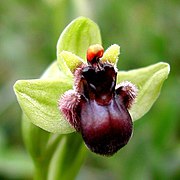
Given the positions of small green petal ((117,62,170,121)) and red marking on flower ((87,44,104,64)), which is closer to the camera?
red marking on flower ((87,44,104,64))

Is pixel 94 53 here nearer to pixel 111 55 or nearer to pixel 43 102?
pixel 111 55

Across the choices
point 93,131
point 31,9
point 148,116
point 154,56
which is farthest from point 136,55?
point 93,131

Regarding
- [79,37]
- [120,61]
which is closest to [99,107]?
[79,37]

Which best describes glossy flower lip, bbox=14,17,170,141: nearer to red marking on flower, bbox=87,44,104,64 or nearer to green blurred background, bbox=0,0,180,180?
red marking on flower, bbox=87,44,104,64

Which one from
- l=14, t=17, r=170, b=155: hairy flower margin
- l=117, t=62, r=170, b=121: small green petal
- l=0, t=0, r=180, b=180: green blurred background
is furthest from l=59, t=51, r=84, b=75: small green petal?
l=0, t=0, r=180, b=180: green blurred background

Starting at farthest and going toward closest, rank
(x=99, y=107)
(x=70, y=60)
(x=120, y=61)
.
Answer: (x=120, y=61)
(x=70, y=60)
(x=99, y=107)

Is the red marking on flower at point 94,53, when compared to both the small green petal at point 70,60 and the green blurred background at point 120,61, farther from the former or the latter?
the green blurred background at point 120,61
